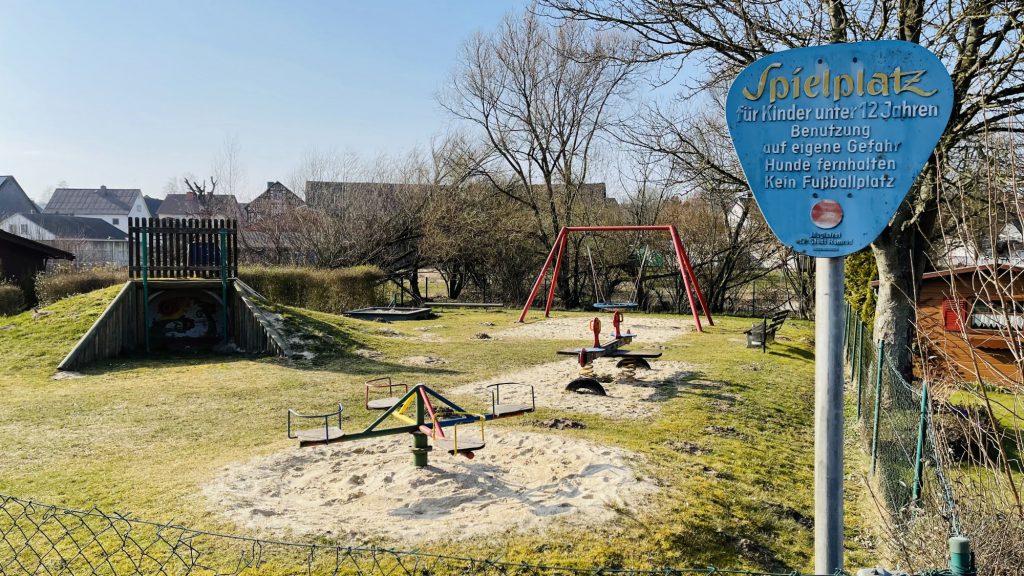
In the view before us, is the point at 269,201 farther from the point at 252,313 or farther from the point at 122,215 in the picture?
the point at 122,215

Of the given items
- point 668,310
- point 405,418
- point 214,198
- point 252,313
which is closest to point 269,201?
point 214,198

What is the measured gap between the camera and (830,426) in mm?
1834

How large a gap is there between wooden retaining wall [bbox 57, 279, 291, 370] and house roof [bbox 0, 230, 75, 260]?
14.0m

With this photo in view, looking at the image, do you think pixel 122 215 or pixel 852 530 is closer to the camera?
pixel 852 530

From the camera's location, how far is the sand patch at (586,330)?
19.0 meters

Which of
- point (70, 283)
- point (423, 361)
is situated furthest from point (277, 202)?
point (423, 361)

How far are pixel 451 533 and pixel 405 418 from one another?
2.09 m

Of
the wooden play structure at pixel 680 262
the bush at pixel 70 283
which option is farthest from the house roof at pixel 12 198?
the wooden play structure at pixel 680 262

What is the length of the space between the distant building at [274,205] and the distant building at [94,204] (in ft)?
166

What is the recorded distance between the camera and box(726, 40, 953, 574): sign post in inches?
71.2

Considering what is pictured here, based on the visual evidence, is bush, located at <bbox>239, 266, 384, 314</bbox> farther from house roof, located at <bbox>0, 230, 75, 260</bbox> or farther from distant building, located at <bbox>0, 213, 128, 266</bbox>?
distant building, located at <bbox>0, 213, 128, 266</bbox>

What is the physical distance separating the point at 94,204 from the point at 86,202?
1.15 m

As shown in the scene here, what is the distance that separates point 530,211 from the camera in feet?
112

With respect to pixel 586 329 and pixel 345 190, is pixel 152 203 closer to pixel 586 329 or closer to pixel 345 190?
pixel 345 190
